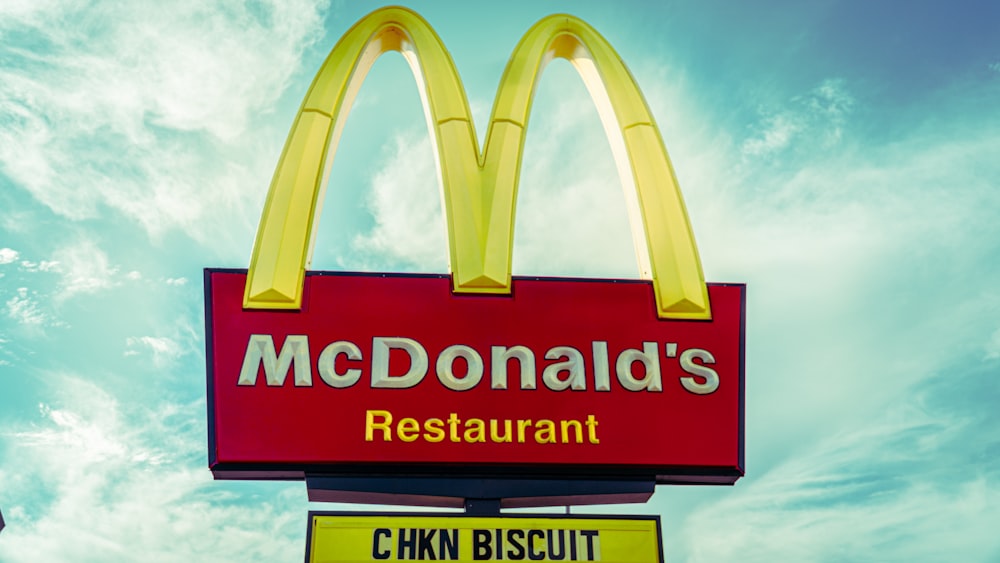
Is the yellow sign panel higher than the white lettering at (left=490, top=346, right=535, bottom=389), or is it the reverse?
the white lettering at (left=490, top=346, right=535, bottom=389)

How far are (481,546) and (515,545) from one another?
0.28 meters

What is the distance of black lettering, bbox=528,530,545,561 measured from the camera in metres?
7.12

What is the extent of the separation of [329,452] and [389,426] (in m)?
0.56

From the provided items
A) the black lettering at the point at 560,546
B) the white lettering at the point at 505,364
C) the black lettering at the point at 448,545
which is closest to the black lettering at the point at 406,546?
the black lettering at the point at 448,545

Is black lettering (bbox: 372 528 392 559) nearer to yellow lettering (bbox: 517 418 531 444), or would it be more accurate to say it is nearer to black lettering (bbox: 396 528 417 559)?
black lettering (bbox: 396 528 417 559)

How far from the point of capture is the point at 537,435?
25.5ft

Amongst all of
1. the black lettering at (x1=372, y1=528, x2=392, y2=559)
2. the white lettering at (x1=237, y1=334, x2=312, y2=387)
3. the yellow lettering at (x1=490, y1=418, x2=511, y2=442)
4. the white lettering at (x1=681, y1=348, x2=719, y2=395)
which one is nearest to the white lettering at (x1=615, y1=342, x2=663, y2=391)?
the white lettering at (x1=681, y1=348, x2=719, y2=395)

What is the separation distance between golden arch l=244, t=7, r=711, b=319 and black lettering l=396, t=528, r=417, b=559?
7.50ft

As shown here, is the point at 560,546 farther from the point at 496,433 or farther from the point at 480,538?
the point at 496,433

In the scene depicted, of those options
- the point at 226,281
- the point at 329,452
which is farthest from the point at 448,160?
the point at 329,452

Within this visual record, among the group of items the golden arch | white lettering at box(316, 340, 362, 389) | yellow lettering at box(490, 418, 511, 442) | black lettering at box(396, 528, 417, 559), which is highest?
the golden arch

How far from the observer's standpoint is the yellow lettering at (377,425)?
25.1 feet

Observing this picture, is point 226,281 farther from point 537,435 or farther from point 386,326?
point 537,435

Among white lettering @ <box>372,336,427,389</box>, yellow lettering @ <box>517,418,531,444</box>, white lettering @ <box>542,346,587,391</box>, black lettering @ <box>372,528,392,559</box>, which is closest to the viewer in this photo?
black lettering @ <box>372,528,392,559</box>
